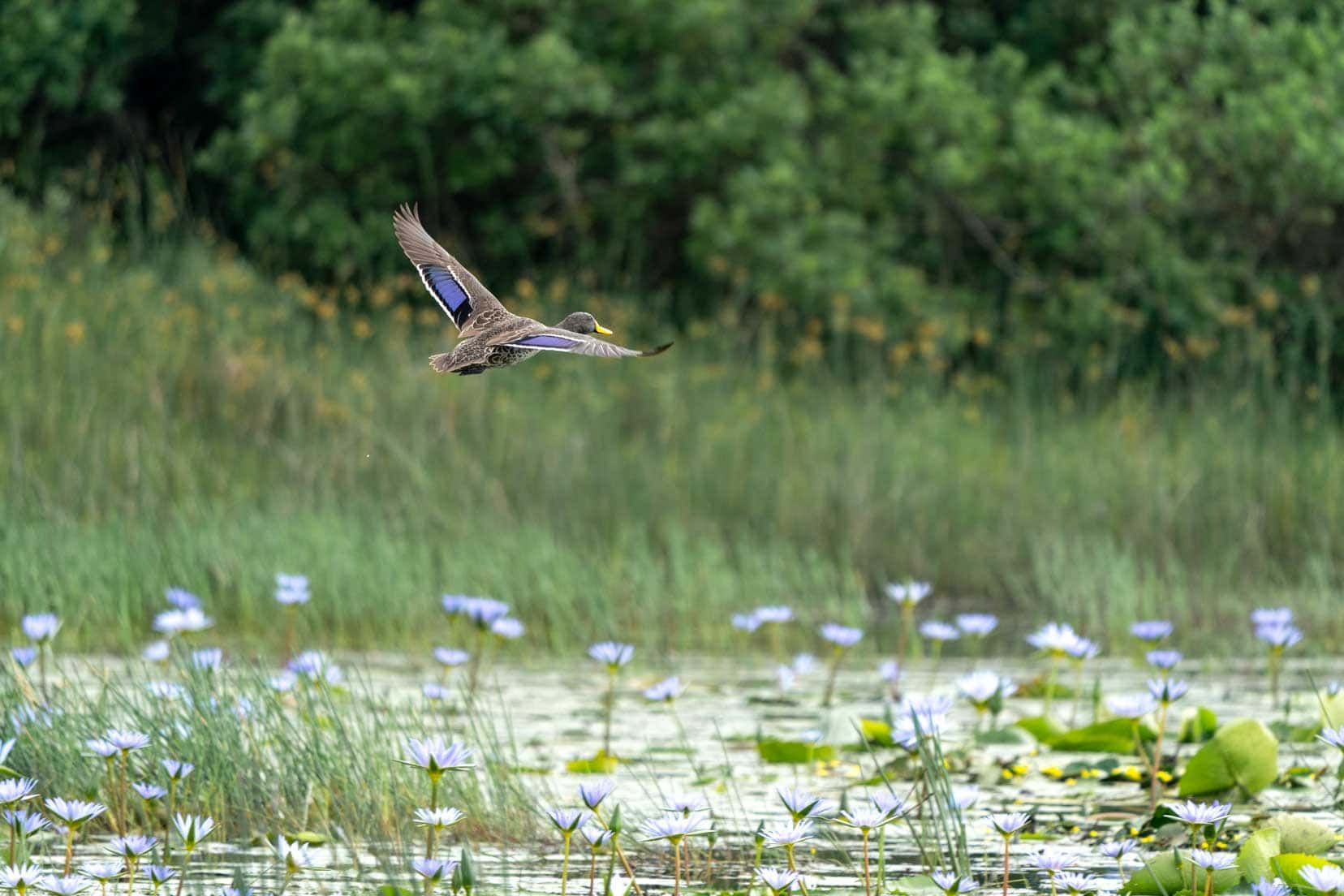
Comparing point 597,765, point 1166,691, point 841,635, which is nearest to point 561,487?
point 841,635

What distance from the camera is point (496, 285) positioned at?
1435 cm

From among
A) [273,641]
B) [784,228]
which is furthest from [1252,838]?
[784,228]

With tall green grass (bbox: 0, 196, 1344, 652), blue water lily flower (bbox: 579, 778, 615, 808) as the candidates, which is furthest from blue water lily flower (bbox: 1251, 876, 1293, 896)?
tall green grass (bbox: 0, 196, 1344, 652)

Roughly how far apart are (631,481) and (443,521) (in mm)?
1405

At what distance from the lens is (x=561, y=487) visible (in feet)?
28.9

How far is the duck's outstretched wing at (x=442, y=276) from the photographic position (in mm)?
2342

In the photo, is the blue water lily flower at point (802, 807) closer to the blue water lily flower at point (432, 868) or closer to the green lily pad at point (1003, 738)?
the blue water lily flower at point (432, 868)

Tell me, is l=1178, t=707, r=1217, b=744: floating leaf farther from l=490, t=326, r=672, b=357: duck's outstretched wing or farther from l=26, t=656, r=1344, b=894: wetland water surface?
l=490, t=326, r=672, b=357: duck's outstretched wing

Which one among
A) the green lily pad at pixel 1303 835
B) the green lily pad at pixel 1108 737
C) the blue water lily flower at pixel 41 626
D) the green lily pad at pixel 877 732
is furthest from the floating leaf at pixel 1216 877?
the blue water lily flower at pixel 41 626

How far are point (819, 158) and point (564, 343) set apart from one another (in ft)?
38.3

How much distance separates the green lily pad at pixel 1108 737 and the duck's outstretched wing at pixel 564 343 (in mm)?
2556

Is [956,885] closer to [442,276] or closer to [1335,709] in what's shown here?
[442,276]

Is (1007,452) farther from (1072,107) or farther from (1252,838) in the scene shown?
(1252,838)

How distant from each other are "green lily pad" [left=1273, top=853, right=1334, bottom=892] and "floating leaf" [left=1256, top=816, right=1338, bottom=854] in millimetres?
263
